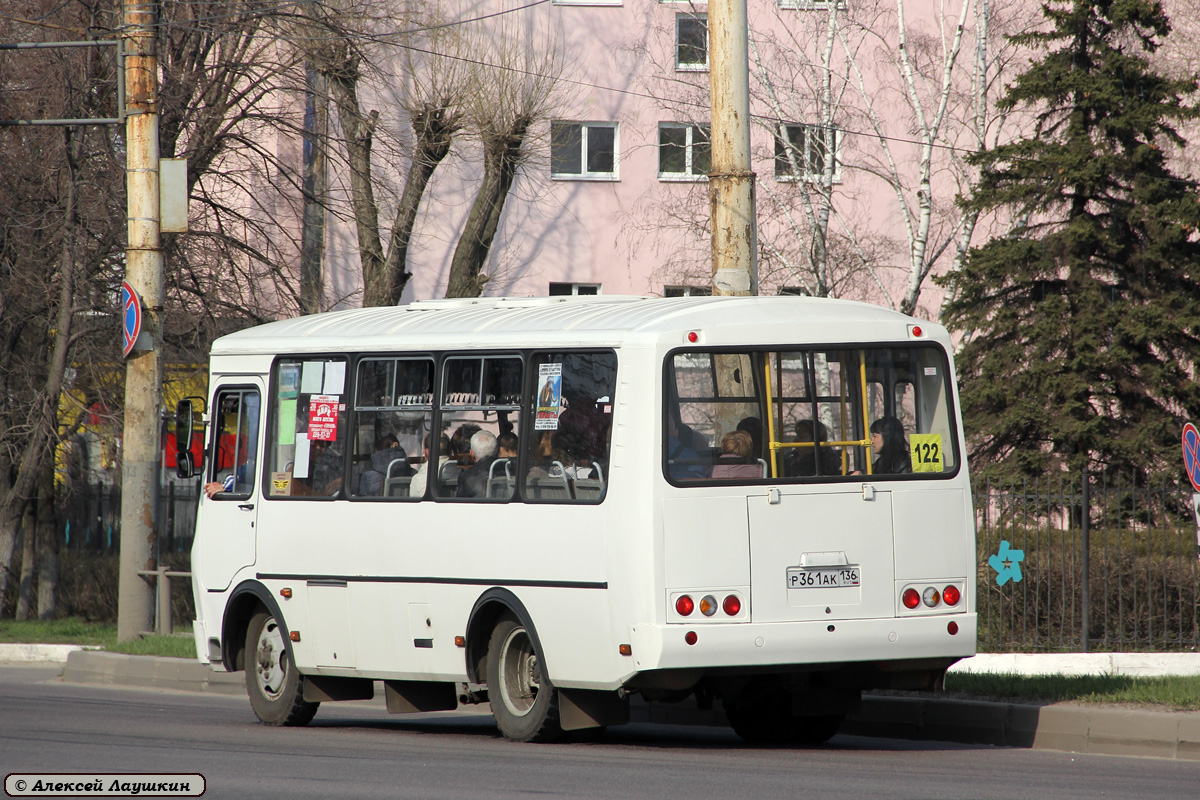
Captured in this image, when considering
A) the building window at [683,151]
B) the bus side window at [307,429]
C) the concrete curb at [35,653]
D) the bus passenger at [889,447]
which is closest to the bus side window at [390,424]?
the bus side window at [307,429]

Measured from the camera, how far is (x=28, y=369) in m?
22.4

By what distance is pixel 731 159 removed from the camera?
13086 millimetres

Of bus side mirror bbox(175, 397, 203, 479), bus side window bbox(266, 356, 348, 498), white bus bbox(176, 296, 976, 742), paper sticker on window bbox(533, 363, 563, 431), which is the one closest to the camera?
white bus bbox(176, 296, 976, 742)

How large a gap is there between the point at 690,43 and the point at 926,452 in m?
23.6

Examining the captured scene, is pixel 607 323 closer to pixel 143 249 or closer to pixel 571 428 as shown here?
pixel 571 428

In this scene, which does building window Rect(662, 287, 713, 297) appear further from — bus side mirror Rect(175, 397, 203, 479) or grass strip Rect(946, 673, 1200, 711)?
grass strip Rect(946, 673, 1200, 711)

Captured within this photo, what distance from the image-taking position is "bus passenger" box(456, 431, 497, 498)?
10.8 meters

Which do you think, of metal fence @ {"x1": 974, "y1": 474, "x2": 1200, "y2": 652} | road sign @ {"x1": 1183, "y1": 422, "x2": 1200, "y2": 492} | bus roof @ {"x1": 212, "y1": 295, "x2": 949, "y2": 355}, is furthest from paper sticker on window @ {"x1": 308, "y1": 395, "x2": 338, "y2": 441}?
road sign @ {"x1": 1183, "y1": 422, "x2": 1200, "y2": 492}

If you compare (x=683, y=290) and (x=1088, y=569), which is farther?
(x=683, y=290)

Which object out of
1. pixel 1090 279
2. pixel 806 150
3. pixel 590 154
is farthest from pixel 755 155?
pixel 1090 279

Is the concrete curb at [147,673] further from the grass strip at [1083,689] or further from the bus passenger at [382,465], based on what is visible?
the grass strip at [1083,689]

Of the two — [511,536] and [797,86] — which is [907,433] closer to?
[511,536]

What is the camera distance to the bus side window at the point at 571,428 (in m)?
10.0

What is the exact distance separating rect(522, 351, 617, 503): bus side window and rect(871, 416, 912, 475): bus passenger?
1.61 meters
